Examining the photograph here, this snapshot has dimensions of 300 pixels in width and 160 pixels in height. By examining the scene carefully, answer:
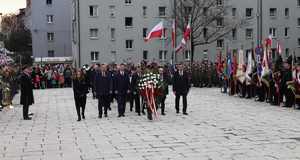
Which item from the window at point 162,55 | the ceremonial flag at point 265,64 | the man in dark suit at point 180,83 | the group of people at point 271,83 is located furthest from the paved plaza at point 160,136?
the window at point 162,55

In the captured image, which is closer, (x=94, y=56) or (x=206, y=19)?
(x=206, y=19)

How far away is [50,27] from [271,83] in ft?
199

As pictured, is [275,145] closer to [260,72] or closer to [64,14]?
[260,72]

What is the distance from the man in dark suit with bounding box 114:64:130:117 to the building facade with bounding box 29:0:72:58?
6076cm

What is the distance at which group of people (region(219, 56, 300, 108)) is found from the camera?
1956 centimetres

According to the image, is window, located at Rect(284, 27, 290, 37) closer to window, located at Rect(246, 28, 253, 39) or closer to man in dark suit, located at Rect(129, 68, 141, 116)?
window, located at Rect(246, 28, 253, 39)

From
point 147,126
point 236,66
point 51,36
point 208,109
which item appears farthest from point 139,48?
point 147,126

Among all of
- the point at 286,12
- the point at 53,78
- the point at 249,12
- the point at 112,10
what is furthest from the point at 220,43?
the point at 53,78

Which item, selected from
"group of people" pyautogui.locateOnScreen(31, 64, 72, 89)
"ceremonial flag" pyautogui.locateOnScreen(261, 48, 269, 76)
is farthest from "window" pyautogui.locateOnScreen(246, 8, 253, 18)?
"ceremonial flag" pyautogui.locateOnScreen(261, 48, 269, 76)

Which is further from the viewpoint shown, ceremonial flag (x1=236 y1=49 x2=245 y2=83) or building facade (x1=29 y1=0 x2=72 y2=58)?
building facade (x1=29 y1=0 x2=72 y2=58)

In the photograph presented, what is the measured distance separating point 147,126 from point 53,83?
2576 cm

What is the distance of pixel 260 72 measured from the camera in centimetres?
2245

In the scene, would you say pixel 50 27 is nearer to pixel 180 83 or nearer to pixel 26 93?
pixel 26 93

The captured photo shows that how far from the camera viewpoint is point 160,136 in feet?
41.5
